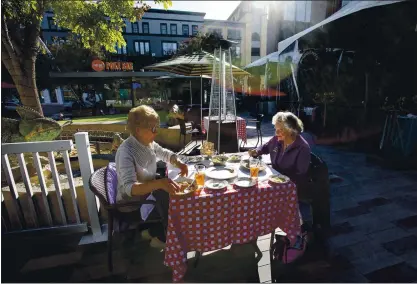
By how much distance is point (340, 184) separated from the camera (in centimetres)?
438

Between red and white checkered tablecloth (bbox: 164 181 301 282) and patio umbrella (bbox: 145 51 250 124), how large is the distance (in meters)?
3.89

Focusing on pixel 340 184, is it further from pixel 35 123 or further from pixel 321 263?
pixel 35 123

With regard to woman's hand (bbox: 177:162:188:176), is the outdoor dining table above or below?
below

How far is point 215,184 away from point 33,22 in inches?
205

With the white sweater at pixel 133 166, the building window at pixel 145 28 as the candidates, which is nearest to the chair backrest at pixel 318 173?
the white sweater at pixel 133 166

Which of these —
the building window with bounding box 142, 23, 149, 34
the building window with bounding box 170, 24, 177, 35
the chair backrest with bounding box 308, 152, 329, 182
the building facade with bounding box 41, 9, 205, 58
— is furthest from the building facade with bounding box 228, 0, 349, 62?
the building window with bounding box 142, 23, 149, 34

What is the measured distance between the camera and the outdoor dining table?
6.15ft

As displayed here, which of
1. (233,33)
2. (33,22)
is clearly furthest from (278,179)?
(233,33)

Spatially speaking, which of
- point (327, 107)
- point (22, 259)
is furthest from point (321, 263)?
point (327, 107)

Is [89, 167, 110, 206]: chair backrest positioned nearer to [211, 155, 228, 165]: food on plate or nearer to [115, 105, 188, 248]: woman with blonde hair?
[115, 105, 188, 248]: woman with blonde hair

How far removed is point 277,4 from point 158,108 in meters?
12.0

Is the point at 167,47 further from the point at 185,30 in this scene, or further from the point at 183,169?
the point at 183,169

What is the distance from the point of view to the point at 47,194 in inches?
113

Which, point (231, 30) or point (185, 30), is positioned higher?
point (185, 30)
